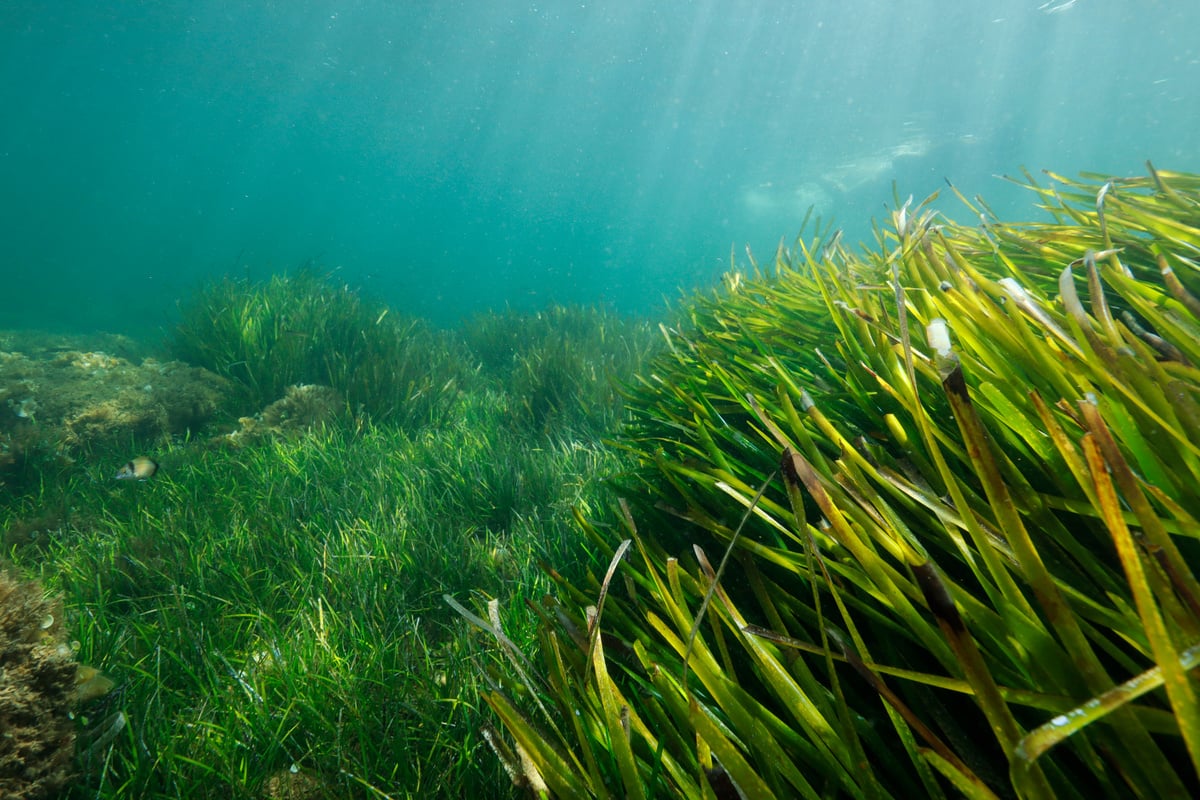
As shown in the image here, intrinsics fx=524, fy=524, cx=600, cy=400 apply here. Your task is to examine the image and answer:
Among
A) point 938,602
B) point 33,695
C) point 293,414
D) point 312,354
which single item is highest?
point 312,354

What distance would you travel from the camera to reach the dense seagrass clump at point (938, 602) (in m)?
0.54

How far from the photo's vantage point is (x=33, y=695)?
1.40 metres

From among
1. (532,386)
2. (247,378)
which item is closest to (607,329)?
(532,386)

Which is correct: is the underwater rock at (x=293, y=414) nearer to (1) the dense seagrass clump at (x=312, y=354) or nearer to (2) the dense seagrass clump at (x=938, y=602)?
(1) the dense seagrass clump at (x=312, y=354)

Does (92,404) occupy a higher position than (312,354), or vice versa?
(92,404)

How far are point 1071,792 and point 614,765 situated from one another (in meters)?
0.60

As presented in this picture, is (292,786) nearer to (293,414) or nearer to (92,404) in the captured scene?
(293,414)

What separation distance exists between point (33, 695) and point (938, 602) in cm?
213

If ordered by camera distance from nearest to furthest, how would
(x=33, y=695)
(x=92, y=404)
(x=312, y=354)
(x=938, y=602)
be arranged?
(x=938, y=602) < (x=33, y=695) < (x=92, y=404) < (x=312, y=354)

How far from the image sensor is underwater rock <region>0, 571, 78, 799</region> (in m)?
1.32

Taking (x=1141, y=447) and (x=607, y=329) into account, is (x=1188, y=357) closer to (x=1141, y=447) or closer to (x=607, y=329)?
(x=1141, y=447)

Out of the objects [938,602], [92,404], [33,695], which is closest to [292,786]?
[33,695]

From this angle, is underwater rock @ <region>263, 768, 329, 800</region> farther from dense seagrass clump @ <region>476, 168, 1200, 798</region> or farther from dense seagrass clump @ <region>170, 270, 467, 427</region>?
dense seagrass clump @ <region>170, 270, 467, 427</region>

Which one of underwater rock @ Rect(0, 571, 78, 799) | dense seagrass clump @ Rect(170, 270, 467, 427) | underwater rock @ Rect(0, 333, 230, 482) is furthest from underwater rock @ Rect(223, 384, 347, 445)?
underwater rock @ Rect(0, 571, 78, 799)
